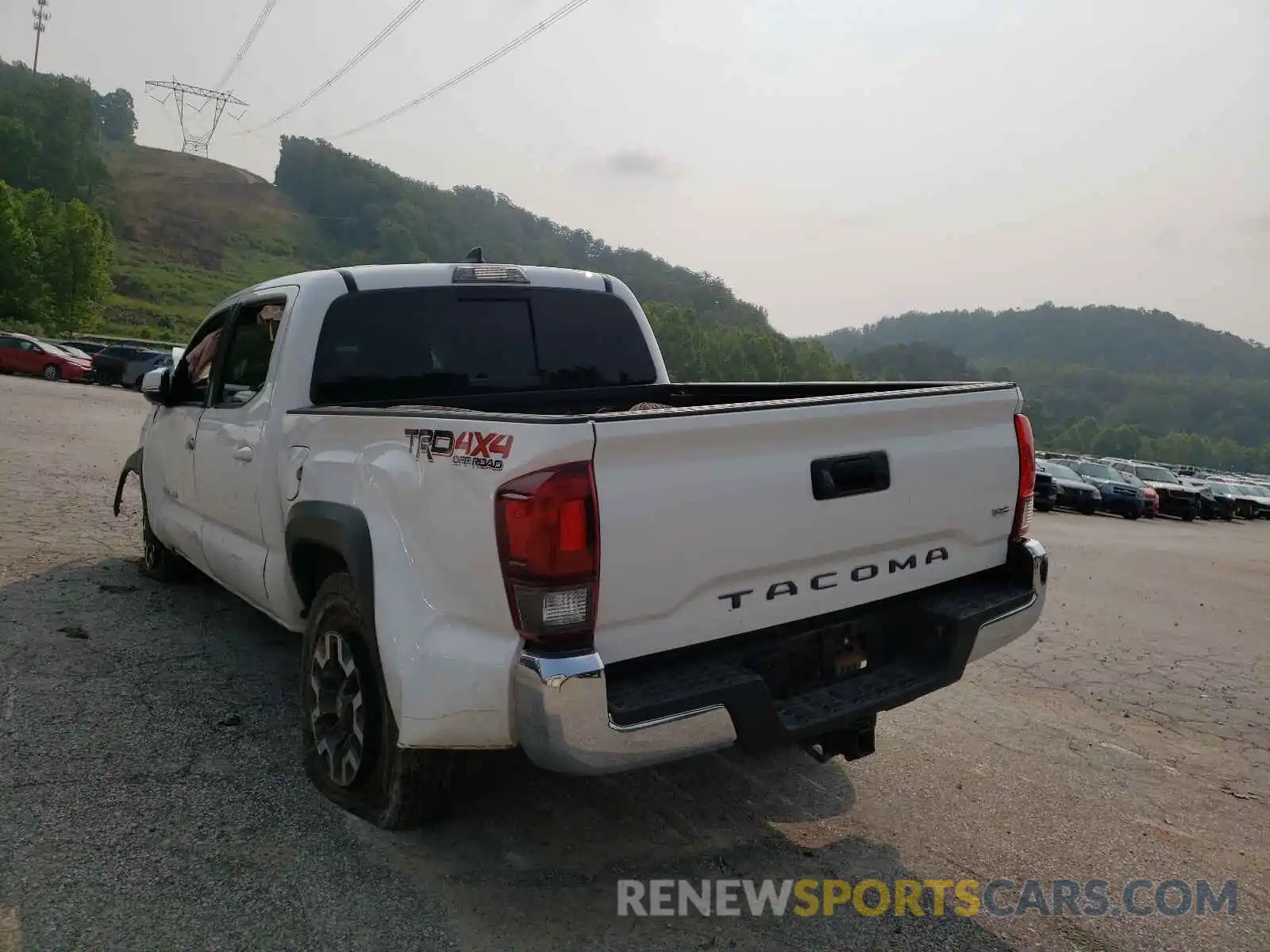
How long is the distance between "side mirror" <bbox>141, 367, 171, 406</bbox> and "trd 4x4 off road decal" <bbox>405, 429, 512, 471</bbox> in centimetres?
322

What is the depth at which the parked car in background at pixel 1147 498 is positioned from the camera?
2705 centimetres

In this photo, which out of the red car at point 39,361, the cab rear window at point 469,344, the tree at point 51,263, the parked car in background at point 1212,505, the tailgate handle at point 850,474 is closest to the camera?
the tailgate handle at point 850,474

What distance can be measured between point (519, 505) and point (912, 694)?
61.8 inches

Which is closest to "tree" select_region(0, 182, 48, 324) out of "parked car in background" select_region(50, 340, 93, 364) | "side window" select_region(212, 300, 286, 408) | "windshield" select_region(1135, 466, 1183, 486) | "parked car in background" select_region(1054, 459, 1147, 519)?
"parked car in background" select_region(50, 340, 93, 364)

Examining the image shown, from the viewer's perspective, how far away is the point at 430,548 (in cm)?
280

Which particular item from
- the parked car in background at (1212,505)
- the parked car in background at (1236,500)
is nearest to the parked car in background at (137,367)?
the parked car in background at (1212,505)

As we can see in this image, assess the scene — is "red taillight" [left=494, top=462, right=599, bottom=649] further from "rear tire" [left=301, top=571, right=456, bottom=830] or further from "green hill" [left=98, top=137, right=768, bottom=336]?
"green hill" [left=98, top=137, right=768, bottom=336]

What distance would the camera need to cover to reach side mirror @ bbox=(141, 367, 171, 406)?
17.8 feet

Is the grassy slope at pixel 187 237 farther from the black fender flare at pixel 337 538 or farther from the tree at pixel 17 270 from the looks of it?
the black fender flare at pixel 337 538

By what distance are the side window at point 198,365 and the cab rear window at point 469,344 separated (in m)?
1.23

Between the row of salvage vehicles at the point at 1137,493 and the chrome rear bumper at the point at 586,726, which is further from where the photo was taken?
the row of salvage vehicles at the point at 1137,493

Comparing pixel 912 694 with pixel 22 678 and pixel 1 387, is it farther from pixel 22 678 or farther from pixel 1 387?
pixel 1 387

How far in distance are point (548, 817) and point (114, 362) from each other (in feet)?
114

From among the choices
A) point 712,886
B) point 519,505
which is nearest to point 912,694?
point 712,886
